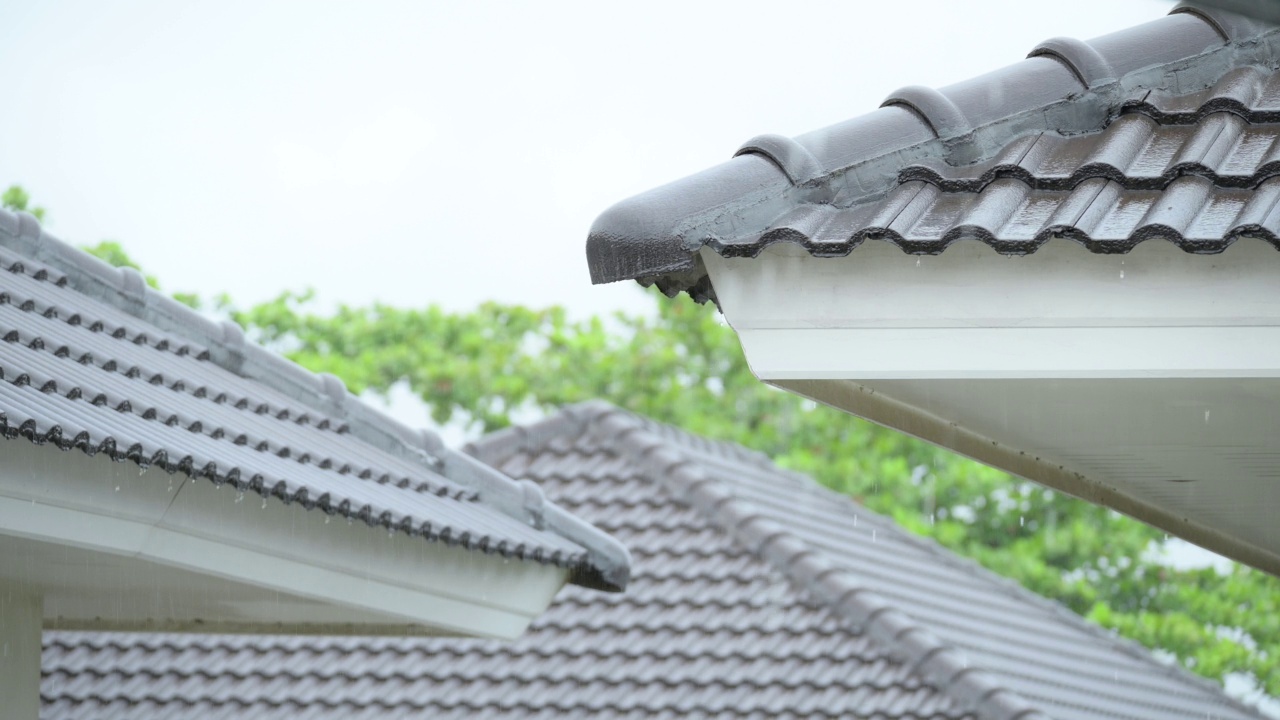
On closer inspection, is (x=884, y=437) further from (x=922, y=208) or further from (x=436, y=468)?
(x=922, y=208)

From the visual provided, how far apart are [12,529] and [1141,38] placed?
3032 mm

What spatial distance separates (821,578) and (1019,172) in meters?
5.96

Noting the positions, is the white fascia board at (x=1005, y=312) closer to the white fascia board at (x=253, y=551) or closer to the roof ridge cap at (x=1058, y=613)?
the white fascia board at (x=253, y=551)

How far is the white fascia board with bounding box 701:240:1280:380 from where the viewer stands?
106 inches

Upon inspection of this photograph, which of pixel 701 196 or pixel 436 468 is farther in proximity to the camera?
pixel 436 468

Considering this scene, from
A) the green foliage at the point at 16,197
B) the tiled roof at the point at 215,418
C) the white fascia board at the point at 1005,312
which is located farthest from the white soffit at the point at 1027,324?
the green foliage at the point at 16,197

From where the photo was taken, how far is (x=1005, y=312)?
2.81 metres

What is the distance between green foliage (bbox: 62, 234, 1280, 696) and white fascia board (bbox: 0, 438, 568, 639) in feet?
49.9

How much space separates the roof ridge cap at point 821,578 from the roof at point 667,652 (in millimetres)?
13

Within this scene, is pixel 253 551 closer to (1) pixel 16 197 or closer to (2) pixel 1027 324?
(2) pixel 1027 324

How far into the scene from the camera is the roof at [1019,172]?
2797 millimetres

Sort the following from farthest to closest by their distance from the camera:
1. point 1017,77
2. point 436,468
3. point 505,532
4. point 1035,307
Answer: point 436,468
point 505,532
point 1017,77
point 1035,307

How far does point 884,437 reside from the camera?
882 inches

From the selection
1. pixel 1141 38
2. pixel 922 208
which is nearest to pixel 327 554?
pixel 922 208
